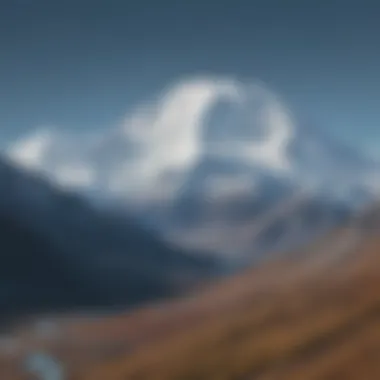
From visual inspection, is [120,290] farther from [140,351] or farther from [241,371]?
[241,371]

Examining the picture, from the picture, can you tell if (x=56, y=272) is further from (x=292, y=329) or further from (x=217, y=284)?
(x=292, y=329)

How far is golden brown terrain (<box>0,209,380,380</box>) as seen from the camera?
83875 mm

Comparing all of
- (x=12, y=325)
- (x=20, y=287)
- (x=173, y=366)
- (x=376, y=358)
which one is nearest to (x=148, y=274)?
(x=20, y=287)

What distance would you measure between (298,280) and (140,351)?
38815 millimetres

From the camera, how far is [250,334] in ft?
336

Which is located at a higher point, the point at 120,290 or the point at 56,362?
the point at 120,290

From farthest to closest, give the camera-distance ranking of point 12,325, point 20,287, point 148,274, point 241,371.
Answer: point 148,274, point 20,287, point 12,325, point 241,371

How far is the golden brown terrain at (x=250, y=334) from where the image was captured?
8388 cm

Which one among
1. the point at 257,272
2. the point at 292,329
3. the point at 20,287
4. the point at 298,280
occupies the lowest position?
the point at 292,329

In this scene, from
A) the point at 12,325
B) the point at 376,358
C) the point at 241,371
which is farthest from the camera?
the point at 12,325

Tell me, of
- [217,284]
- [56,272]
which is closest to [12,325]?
[56,272]

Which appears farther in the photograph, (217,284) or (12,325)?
(217,284)

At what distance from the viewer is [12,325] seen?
135375mm

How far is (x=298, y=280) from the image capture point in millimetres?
135625
